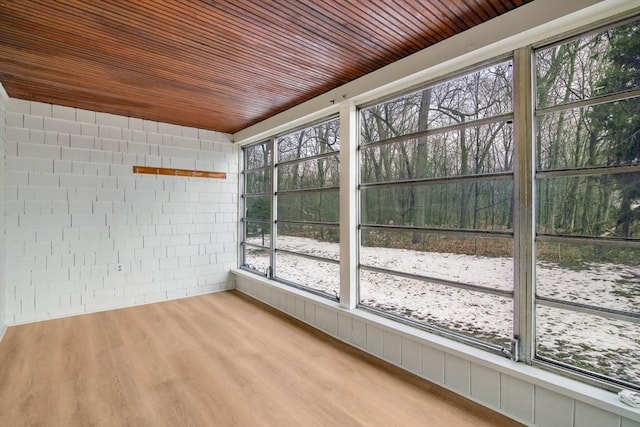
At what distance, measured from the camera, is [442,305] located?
2.76 m

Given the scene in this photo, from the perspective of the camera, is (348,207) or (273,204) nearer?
(348,207)

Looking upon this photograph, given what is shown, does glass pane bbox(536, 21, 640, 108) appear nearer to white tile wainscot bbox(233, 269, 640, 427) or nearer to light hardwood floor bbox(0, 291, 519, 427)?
white tile wainscot bbox(233, 269, 640, 427)

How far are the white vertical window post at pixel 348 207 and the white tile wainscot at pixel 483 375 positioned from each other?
241 millimetres

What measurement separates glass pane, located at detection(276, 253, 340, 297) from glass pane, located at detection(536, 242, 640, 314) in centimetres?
218

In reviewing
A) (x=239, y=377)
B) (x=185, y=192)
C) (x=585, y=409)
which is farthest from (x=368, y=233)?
(x=185, y=192)

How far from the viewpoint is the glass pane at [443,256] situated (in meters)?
2.39

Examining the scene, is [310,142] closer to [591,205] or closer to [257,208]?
[257,208]

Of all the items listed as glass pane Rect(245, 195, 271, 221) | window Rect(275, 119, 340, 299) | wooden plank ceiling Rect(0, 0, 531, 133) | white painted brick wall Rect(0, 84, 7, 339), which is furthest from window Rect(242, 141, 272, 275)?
white painted brick wall Rect(0, 84, 7, 339)


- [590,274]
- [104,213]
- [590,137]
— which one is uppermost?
[590,137]

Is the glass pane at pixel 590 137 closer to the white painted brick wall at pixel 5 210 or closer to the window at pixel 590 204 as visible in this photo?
the window at pixel 590 204

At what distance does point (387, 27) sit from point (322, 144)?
1857 mm

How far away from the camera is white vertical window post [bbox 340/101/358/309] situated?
11.2 ft

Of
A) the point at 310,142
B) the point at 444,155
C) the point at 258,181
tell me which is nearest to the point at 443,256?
the point at 444,155

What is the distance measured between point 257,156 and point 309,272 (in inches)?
94.0
